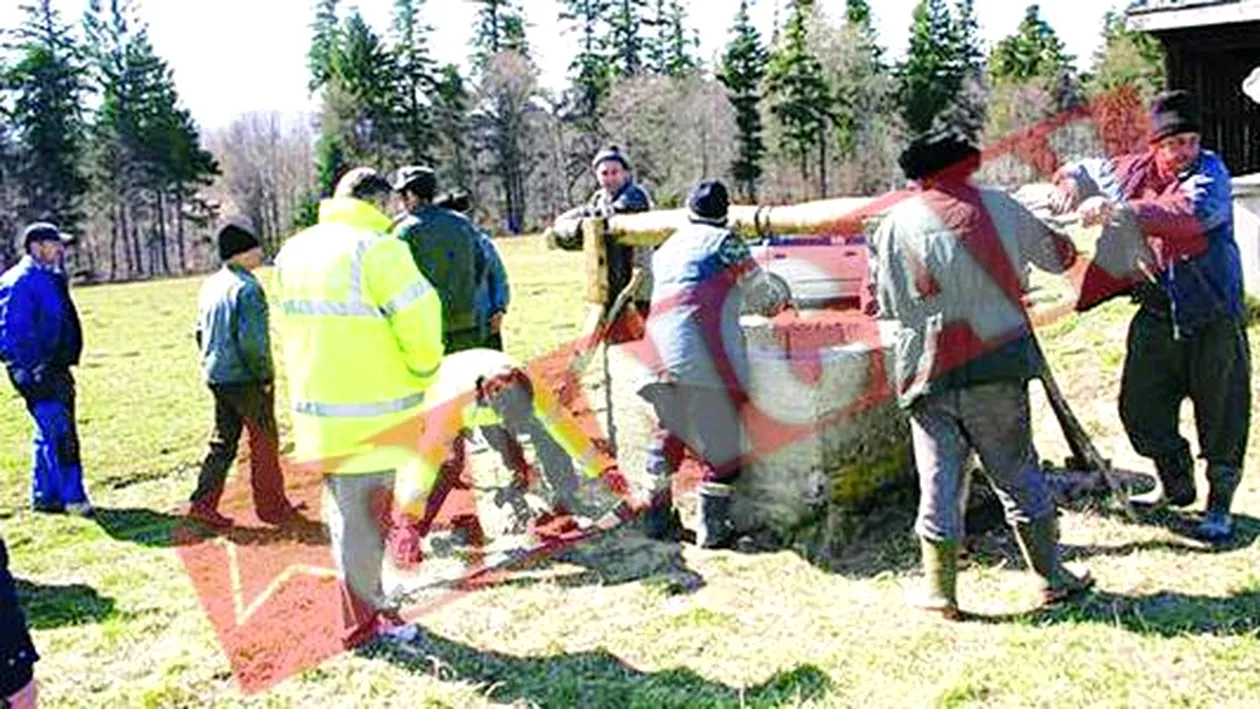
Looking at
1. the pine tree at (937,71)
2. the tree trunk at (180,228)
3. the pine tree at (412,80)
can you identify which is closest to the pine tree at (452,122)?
the pine tree at (412,80)

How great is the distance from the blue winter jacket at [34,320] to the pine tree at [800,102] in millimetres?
46561

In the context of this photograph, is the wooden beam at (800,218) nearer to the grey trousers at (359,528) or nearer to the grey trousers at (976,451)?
the grey trousers at (976,451)

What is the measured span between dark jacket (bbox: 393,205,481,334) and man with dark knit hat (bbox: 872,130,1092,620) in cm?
270

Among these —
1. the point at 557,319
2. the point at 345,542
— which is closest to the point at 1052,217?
the point at 345,542

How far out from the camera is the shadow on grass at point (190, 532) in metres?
6.75

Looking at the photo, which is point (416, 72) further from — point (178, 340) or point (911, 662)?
point (911, 662)

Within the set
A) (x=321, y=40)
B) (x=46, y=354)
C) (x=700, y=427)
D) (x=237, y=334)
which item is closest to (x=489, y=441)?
(x=700, y=427)

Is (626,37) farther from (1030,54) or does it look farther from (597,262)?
(597,262)

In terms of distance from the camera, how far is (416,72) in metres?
58.6

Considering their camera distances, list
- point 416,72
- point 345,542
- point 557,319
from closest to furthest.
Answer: point 345,542, point 557,319, point 416,72

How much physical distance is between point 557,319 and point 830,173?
35.7 metres

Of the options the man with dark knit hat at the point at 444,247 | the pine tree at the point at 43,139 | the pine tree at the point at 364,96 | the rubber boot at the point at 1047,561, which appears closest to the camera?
the rubber boot at the point at 1047,561

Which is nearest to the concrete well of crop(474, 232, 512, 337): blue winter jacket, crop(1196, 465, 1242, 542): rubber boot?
crop(1196, 465, 1242, 542): rubber boot

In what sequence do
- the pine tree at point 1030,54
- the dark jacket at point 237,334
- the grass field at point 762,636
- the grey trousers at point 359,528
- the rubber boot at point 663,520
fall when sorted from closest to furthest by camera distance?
the grass field at point 762,636 → the grey trousers at point 359,528 → the rubber boot at point 663,520 → the dark jacket at point 237,334 → the pine tree at point 1030,54
